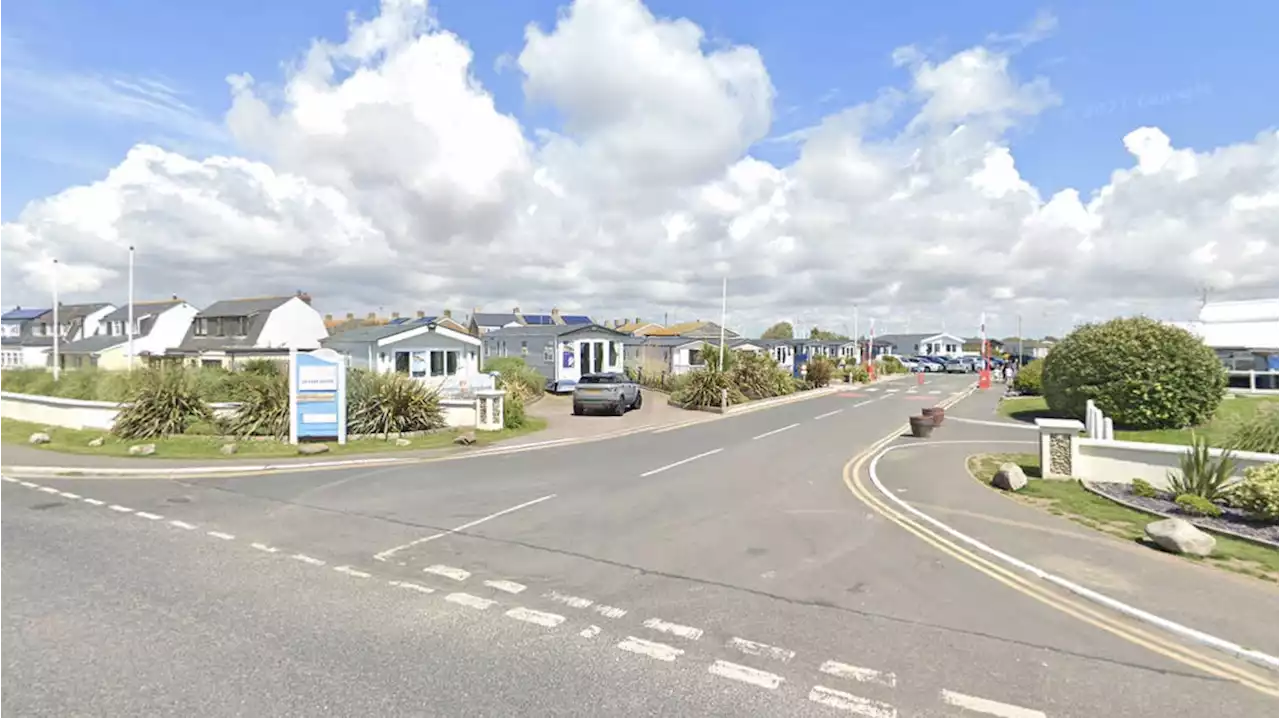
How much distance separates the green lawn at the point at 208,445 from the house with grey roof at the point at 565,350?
62.0 ft

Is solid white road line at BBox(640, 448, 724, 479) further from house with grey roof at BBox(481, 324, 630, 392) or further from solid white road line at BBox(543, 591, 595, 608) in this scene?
house with grey roof at BBox(481, 324, 630, 392)

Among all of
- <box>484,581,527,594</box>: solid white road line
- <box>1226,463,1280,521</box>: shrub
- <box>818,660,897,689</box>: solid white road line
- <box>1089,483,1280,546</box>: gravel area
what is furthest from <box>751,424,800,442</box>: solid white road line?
<box>818,660,897,689</box>: solid white road line

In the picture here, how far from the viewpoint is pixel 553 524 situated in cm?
1020

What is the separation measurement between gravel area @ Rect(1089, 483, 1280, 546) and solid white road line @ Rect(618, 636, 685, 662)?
8.45 metres

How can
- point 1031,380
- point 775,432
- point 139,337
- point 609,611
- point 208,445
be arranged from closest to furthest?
1. point 609,611
2. point 208,445
3. point 775,432
4. point 1031,380
5. point 139,337

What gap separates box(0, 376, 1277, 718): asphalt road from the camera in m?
4.89

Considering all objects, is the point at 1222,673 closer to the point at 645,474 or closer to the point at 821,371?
the point at 645,474

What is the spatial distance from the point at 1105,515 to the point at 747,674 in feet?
27.2

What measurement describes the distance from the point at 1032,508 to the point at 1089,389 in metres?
12.9

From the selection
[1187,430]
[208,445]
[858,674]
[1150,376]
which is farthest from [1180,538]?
[208,445]

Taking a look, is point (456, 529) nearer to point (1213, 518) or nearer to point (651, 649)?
point (651, 649)

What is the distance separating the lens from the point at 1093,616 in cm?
660

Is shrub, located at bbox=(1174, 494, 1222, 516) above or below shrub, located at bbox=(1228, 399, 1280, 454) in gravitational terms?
below

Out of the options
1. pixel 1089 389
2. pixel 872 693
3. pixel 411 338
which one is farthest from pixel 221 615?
pixel 411 338
